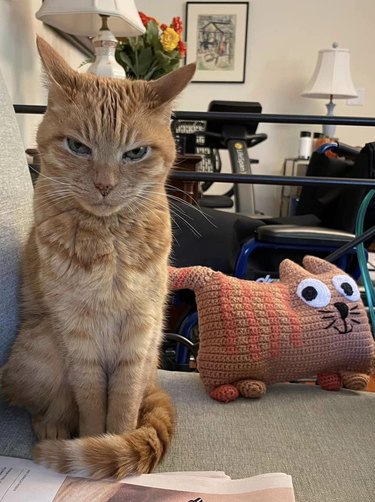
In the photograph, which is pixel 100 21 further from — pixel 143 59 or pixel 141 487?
pixel 141 487

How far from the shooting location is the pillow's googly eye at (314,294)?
945 millimetres

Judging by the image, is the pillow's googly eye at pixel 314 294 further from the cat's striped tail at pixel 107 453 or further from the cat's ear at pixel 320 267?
the cat's striped tail at pixel 107 453

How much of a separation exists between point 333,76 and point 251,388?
2.82 metres

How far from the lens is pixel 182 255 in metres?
1.58

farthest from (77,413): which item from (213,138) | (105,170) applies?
(213,138)

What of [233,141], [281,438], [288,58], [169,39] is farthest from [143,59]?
[288,58]

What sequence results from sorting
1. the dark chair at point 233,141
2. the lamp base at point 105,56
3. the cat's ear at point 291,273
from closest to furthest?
the cat's ear at point 291,273 → the lamp base at point 105,56 → the dark chair at point 233,141

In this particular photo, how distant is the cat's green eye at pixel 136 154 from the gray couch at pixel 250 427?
224 mm

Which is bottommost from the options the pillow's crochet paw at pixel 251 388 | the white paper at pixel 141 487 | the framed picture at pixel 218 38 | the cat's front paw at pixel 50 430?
the pillow's crochet paw at pixel 251 388

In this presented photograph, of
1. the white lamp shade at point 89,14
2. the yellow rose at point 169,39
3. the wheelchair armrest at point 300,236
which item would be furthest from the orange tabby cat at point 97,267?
the yellow rose at point 169,39

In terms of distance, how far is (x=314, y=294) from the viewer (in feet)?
3.12

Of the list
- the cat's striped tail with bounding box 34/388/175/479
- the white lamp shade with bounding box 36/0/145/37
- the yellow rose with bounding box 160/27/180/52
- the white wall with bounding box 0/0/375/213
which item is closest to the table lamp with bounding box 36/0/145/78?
the white lamp shade with bounding box 36/0/145/37

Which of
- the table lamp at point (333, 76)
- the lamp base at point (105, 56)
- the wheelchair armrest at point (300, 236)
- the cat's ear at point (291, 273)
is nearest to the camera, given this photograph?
the cat's ear at point (291, 273)

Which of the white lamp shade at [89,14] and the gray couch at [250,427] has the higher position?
the white lamp shade at [89,14]
